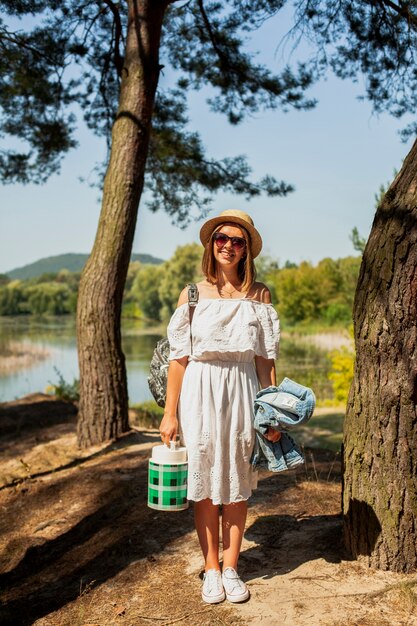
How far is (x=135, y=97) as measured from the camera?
6668 millimetres

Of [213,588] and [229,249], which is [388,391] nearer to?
[229,249]

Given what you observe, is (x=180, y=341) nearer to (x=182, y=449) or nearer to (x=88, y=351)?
(x=182, y=449)

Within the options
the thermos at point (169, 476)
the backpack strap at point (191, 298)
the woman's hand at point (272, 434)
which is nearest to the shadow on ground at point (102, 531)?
the thermos at point (169, 476)

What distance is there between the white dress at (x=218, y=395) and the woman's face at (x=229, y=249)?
19cm

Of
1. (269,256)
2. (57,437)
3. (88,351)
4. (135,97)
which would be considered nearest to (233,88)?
(135,97)

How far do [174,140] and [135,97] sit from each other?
225 cm

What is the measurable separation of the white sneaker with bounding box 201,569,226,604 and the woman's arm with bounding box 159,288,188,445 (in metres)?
0.68

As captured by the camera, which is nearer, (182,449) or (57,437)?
(182,449)

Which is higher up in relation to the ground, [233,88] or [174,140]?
[233,88]

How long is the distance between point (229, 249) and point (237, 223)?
0.46 ft

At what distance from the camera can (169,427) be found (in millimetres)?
2953

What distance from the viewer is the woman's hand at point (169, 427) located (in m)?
2.95

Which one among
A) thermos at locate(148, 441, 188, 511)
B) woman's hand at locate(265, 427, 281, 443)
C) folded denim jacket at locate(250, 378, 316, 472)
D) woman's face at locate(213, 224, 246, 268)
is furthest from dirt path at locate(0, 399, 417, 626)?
woman's face at locate(213, 224, 246, 268)

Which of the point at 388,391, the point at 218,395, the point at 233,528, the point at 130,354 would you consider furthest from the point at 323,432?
the point at 130,354
